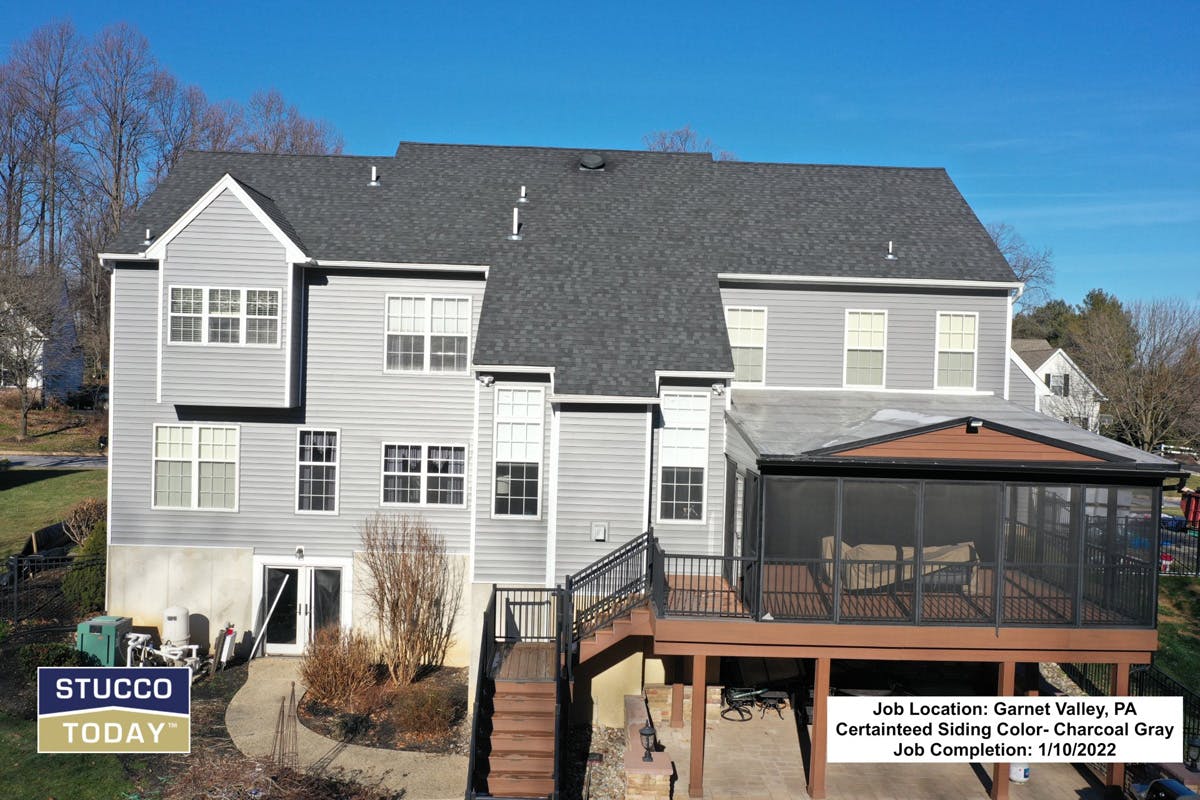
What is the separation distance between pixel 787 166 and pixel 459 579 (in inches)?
498

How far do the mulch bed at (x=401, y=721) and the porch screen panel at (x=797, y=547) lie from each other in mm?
5680

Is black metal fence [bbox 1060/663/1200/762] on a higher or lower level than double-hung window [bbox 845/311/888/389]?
lower

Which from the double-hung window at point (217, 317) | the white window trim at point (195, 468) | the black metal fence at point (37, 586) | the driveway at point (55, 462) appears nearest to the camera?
the double-hung window at point (217, 317)

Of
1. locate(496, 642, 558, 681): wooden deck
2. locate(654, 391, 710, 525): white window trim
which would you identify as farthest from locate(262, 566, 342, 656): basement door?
locate(654, 391, 710, 525): white window trim

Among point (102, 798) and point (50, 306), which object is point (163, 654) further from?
point (50, 306)

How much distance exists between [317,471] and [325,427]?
94 cm

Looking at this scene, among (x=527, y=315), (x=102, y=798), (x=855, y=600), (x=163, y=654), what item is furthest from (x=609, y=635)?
(x=163, y=654)

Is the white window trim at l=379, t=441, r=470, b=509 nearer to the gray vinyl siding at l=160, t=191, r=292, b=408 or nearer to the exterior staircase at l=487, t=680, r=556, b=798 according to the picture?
the gray vinyl siding at l=160, t=191, r=292, b=408

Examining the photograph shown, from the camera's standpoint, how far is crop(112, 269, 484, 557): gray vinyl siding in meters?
17.2

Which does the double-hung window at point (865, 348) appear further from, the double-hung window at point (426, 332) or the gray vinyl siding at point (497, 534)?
the double-hung window at point (426, 332)

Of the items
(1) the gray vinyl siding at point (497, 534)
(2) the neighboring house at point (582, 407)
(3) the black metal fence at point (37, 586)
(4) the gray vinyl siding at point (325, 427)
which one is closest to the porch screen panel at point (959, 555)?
(2) the neighboring house at point (582, 407)

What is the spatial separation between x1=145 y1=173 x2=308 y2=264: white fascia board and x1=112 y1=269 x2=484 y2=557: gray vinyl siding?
1.08 m

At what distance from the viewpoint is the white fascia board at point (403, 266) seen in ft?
55.6

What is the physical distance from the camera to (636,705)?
14750 millimetres
